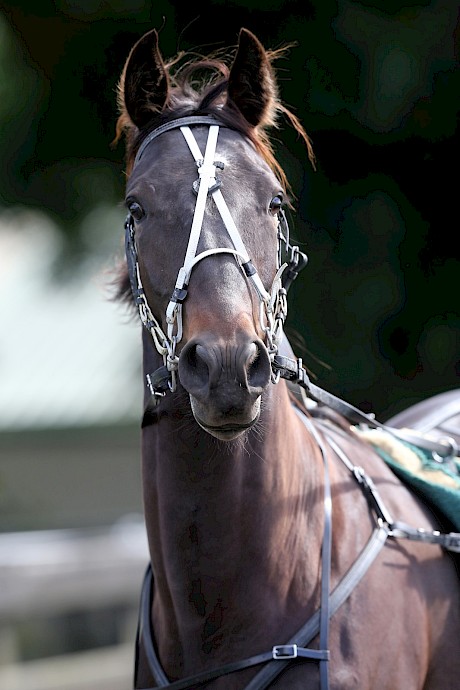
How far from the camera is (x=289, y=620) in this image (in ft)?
9.86

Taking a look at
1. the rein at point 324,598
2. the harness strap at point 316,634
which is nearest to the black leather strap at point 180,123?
the rein at point 324,598

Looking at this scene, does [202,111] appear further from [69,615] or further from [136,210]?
[69,615]

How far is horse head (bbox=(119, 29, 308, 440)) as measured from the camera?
257 centimetres

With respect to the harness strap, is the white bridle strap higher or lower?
higher

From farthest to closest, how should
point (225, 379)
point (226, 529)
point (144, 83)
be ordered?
point (144, 83)
point (226, 529)
point (225, 379)

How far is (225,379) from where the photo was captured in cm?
251

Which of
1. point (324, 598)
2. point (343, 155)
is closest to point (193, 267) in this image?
point (324, 598)

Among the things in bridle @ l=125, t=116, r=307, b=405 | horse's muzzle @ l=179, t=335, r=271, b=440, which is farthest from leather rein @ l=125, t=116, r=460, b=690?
horse's muzzle @ l=179, t=335, r=271, b=440

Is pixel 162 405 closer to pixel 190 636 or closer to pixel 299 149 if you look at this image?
pixel 190 636

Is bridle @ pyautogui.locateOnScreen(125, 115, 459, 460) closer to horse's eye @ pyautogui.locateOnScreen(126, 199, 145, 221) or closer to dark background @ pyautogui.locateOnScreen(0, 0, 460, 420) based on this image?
horse's eye @ pyautogui.locateOnScreen(126, 199, 145, 221)

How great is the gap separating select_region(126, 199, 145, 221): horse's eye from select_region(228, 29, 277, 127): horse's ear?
1.83ft

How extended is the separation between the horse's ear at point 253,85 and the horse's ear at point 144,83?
0.79ft

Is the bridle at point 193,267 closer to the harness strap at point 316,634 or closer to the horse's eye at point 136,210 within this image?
the horse's eye at point 136,210

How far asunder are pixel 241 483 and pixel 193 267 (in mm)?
735
